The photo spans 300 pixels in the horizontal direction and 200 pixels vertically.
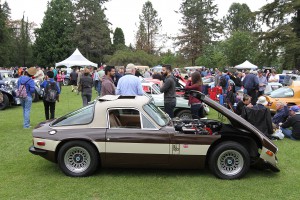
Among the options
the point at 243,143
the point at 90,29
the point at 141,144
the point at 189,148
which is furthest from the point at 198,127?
the point at 90,29

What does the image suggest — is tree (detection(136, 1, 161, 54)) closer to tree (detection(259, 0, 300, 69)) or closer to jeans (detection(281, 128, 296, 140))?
tree (detection(259, 0, 300, 69))

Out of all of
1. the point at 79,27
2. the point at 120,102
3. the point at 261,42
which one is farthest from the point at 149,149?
the point at 79,27

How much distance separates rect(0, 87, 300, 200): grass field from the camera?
4739mm

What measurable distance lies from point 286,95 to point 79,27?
4555 cm

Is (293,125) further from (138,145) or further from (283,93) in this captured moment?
(138,145)

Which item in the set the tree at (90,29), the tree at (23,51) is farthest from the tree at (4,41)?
the tree at (23,51)

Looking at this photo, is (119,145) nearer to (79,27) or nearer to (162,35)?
(79,27)

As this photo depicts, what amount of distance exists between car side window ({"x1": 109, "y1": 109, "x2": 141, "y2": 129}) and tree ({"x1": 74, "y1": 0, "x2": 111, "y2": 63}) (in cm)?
4846

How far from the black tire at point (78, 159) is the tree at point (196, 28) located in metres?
53.4

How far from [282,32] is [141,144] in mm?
33346

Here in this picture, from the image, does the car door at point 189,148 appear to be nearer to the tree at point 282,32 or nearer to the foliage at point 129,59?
the tree at point 282,32

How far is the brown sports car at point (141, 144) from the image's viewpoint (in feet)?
17.4

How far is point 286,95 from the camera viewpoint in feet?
37.8

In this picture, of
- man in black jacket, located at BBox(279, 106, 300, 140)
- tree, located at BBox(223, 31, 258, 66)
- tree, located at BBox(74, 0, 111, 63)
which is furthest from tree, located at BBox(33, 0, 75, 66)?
man in black jacket, located at BBox(279, 106, 300, 140)
